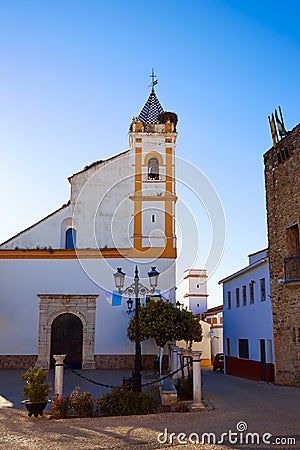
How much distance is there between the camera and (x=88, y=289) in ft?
69.7

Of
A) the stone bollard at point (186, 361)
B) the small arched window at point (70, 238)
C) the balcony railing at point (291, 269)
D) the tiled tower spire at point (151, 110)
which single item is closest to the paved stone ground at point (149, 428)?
the stone bollard at point (186, 361)

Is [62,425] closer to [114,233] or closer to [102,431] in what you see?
[102,431]

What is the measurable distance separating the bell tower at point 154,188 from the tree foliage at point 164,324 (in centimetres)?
444

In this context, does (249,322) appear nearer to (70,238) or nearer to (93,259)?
(93,259)

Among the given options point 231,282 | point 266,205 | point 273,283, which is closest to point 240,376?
point 231,282

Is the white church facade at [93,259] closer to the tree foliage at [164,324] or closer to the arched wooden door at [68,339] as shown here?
the arched wooden door at [68,339]

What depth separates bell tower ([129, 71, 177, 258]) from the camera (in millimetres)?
21891

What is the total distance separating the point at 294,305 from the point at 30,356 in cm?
1227

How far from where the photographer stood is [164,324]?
1680 centimetres

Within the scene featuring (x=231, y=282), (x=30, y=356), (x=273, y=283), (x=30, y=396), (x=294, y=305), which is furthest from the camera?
(x=231, y=282)

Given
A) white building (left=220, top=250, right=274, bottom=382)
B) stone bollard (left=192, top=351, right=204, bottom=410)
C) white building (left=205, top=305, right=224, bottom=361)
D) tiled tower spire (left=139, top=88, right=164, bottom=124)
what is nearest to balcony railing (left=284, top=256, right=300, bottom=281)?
white building (left=220, top=250, right=274, bottom=382)

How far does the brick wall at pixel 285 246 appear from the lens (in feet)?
44.5

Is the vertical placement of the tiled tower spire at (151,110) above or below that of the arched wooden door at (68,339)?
above

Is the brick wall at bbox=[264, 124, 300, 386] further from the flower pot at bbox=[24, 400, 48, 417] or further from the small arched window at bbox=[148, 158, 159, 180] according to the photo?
the small arched window at bbox=[148, 158, 159, 180]
